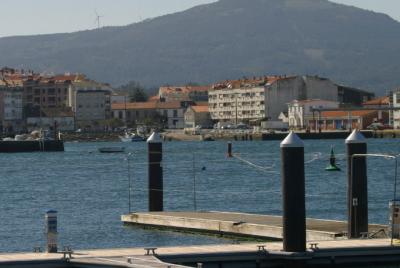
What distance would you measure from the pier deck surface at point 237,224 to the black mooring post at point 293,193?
3.87m

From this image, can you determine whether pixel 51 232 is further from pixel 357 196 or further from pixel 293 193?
pixel 357 196

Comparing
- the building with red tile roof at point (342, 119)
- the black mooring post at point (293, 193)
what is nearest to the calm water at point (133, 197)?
the black mooring post at point (293, 193)

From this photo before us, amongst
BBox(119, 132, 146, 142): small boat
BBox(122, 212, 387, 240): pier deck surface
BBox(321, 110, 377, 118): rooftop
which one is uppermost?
BBox(321, 110, 377, 118): rooftop

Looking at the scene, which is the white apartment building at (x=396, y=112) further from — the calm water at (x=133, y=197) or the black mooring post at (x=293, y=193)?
the black mooring post at (x=293, y=193)

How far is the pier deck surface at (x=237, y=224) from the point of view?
27781mm

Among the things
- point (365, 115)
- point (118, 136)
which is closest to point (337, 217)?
point (365, 115)

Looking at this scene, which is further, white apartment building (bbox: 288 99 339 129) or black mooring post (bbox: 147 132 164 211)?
white apartment building (bbox: 288 99 339 129)

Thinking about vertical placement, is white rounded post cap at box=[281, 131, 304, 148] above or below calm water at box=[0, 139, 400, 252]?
above

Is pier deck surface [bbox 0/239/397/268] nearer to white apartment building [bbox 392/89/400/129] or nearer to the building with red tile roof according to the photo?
white apartment building [bbox 392/89/400/129]

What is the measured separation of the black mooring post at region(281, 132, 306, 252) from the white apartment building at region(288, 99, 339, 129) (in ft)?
495

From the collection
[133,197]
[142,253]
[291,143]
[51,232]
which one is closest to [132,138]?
[133,197]

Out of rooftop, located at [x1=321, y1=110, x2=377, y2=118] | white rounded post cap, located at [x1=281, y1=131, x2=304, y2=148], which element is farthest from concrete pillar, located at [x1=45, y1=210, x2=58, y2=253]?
rooftop, located at [x1=321, y1=110, x2=377, y2=118]

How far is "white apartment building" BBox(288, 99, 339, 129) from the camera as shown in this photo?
177 meters

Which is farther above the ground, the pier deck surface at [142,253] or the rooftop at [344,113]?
→ the rooftop at [344,113]
